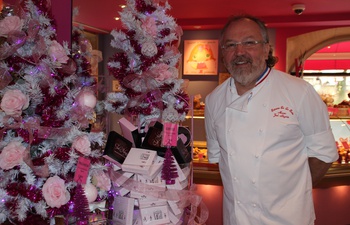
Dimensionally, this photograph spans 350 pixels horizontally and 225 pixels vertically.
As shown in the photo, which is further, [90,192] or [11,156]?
[90,192]

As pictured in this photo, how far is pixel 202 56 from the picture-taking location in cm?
793

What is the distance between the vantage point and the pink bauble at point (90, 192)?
2.22m

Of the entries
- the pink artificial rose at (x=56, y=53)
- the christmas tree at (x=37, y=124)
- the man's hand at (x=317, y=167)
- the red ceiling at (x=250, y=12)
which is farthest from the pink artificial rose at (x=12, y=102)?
the red ceiling at (x=250, y=12)

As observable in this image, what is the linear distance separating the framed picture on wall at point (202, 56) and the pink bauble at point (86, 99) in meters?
5.79

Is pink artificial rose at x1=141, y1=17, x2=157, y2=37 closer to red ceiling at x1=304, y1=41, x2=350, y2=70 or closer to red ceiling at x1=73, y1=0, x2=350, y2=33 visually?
red ceiling at x1=73, y1=0, x2=350, y2=33

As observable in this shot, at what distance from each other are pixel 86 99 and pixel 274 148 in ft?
3.73

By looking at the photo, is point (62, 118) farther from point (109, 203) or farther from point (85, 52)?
point (85, 52)

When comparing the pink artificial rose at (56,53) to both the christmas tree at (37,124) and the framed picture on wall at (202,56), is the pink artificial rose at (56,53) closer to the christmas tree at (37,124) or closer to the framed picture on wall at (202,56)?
the christmas tree at (37,124)

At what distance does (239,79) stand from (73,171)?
3.64 ft

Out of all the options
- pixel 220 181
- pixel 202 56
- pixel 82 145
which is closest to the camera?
pixel 82 145

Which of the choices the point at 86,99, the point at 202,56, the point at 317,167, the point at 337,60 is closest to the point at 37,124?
the point at 86,99

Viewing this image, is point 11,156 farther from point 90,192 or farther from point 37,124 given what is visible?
point 90,192

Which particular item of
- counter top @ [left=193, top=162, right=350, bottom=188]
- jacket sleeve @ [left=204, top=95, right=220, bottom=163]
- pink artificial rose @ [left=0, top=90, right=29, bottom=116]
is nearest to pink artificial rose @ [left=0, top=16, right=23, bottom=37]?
pink artificial rose @ [left=0, top=90, right=29, bottom=116]

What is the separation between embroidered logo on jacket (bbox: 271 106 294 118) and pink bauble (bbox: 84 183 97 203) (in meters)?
1.14
